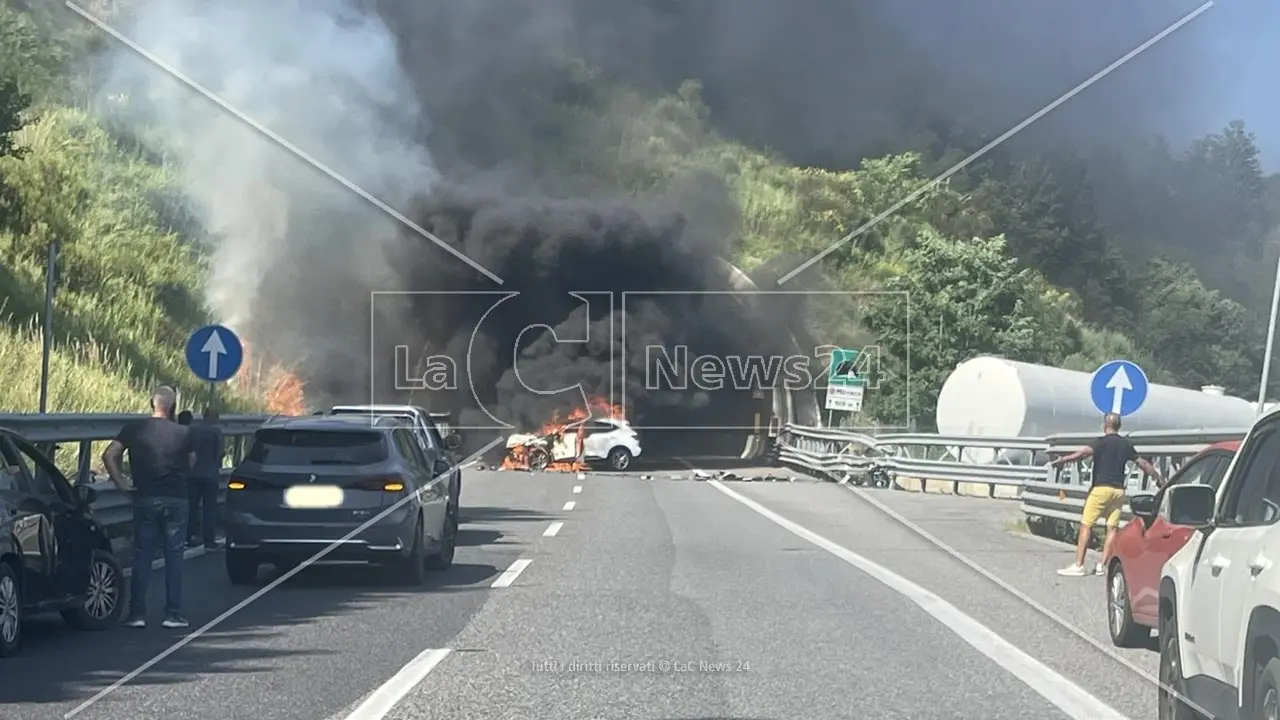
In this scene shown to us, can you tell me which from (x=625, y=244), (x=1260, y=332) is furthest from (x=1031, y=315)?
(x=1260, y=332)

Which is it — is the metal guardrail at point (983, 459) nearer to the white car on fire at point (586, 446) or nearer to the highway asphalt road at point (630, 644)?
the highway asphalt road at point (630, 644)

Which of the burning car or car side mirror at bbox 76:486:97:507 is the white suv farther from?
the burning car

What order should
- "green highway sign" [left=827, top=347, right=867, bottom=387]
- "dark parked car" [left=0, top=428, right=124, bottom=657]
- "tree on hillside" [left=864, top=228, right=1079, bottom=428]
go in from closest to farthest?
"dark parked car" [left=0, top=428, right=124, bottom=657] → "green highway sign" [left=827, top=347, right=867, bottom=387] → "tree on hillside" [left=864, top=228, right=1079, bottom=428]

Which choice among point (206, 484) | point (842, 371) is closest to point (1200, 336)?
point (842, 371)

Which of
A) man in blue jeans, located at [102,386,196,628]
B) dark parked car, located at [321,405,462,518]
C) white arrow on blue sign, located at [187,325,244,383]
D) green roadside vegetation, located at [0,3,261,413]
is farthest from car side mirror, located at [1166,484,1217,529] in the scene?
green roadside vegetation, located at [0,3,261,413]

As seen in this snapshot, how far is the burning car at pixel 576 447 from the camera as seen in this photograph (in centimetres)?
3975

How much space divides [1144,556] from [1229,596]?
4.75 m

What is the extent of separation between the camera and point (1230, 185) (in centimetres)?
12306

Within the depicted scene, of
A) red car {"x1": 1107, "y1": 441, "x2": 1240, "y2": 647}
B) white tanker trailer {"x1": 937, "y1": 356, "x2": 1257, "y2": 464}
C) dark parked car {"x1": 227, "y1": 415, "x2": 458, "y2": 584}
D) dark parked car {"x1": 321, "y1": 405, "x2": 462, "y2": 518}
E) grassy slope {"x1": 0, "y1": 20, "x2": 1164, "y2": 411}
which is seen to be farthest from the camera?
white tanker trailer {"x1": 937, "y1": 356, "x2": 1257, "y2": 464}

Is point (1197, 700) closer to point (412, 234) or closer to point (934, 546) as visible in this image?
point (934, 546)

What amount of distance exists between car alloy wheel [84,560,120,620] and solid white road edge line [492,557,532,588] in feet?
11.6

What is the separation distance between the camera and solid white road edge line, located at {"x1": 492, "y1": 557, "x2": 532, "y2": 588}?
44.5 feet

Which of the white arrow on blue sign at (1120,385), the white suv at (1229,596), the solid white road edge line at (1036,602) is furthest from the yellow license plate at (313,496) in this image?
the white arrow on blue sign at (1120,385)

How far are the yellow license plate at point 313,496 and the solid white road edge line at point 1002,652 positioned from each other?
5027 mm
